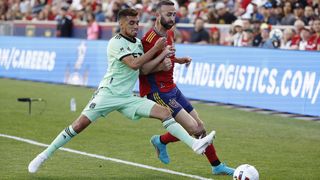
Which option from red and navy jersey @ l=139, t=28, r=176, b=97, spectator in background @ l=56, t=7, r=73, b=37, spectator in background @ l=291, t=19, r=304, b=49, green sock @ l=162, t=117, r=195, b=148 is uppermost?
red and navy jersey @ l=139, t=28, r=176, b=97

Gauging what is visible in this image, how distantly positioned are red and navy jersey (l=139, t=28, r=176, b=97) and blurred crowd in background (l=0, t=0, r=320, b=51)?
889 centimetres

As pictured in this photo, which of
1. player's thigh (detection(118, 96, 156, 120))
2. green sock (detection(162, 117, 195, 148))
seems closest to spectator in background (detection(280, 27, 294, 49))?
player's thigh (detection(118, 96, 156, 120))

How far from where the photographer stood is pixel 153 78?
10.4m

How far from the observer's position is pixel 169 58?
33.3ft

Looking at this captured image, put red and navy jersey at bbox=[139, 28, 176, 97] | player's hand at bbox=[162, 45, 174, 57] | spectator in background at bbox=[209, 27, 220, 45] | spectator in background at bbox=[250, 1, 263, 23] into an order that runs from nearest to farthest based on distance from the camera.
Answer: player's hand at bbox=[162, 45, 174, 57] → red and navy jersey at bbox=[139, 28, 176, 97] → spectator in background at bbox=[250, 1, 263, 23] → spectator in background at bbox=[209, 27, 220, 45]

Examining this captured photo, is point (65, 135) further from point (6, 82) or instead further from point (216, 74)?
point (6, 82)

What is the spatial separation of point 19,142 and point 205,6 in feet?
45.5

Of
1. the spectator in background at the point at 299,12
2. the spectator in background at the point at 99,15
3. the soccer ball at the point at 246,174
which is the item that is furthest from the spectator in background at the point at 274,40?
the soccer ball at the point at 246,174

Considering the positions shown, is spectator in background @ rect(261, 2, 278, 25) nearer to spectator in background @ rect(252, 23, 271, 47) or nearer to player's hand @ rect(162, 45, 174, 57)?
spectator in background @ rect(252, 23, 271, 47)

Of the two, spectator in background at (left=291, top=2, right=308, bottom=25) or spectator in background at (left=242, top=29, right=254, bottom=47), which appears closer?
spectator in background at (left=242, top=29, right=254, bottom=47)

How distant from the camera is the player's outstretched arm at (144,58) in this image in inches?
379

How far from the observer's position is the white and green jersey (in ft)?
32.7

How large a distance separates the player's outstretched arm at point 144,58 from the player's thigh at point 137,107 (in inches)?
17.0

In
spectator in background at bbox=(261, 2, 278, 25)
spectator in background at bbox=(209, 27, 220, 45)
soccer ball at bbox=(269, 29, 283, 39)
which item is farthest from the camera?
spectator in background at bbox=(209, 27, 220, 45)
